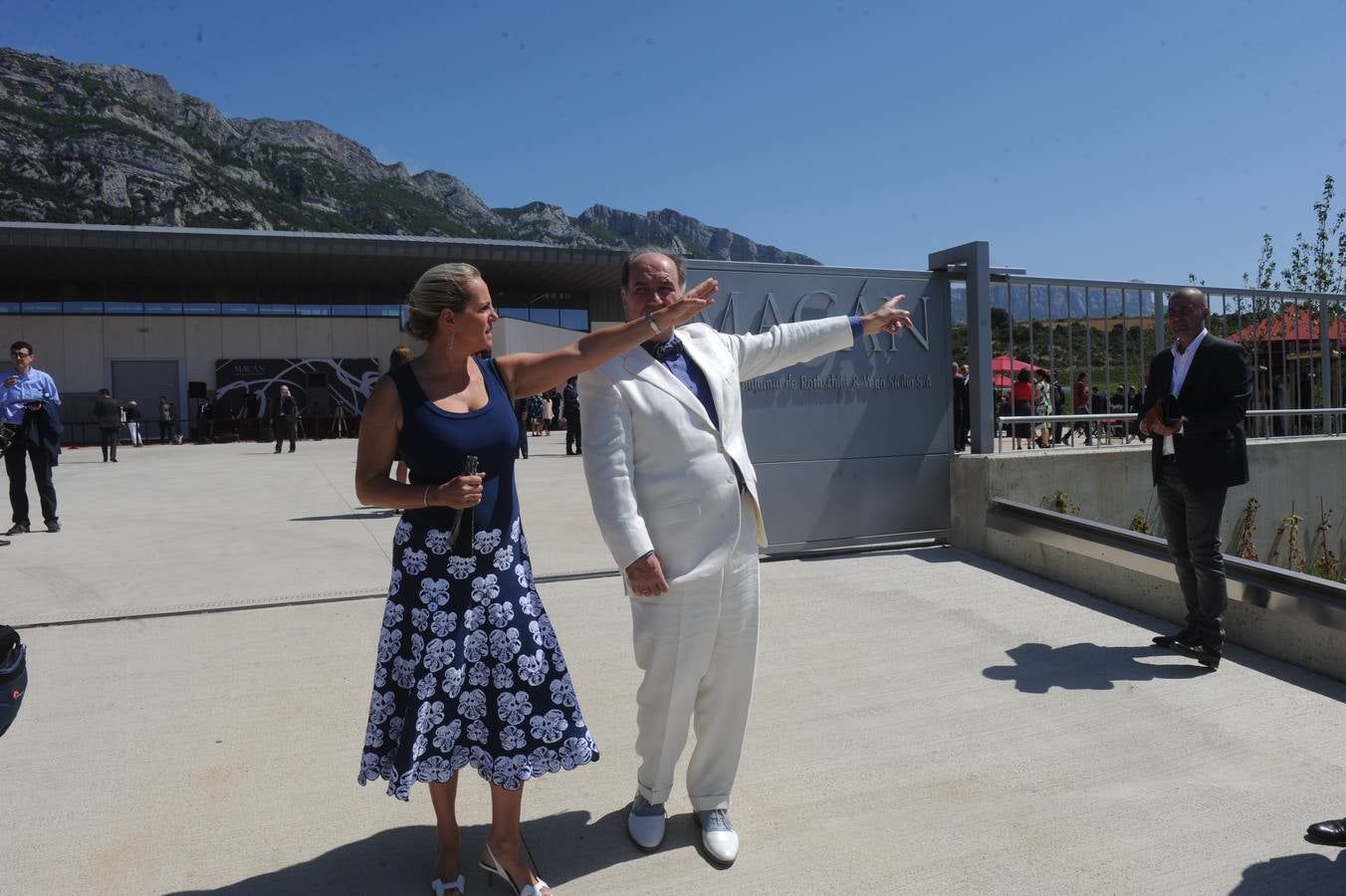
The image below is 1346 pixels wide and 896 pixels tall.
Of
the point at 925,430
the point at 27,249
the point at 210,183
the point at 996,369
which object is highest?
the point at 210,183

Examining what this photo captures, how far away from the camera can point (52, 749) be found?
3693 millimetres

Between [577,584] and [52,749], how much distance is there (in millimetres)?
3398

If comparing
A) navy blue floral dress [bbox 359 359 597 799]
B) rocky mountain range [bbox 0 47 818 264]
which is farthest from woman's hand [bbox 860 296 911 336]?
rocky mountain range [bbox 0 47 818 264]

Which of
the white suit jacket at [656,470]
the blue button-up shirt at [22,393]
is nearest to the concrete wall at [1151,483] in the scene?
the white suit jacket at [656,470]

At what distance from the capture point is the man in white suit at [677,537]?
2770 mm

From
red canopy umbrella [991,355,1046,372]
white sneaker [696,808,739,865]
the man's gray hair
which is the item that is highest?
the man's gray hair

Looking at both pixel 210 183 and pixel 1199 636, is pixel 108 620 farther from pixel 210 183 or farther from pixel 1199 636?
pixel 210 183

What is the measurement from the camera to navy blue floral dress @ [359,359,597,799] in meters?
2.48

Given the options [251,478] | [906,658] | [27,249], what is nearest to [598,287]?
[27,249]

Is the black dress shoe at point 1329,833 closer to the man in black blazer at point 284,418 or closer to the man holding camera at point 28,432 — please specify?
the man holding camera at point 28,432

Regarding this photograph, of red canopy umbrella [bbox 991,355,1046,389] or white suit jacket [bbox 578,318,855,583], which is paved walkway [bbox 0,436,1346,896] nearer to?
white suit jacket [bbox 578,318,855,583]

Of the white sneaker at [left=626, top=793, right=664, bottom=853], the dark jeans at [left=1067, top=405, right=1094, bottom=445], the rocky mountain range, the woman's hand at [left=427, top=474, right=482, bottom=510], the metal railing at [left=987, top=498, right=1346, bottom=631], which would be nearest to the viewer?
the woman's hand at [left=427, top=474, right=482, bottom=510]

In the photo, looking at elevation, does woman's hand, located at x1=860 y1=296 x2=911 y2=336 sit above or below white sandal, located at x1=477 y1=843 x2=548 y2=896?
above

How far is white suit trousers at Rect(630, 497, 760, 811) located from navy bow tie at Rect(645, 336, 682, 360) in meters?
0.50
